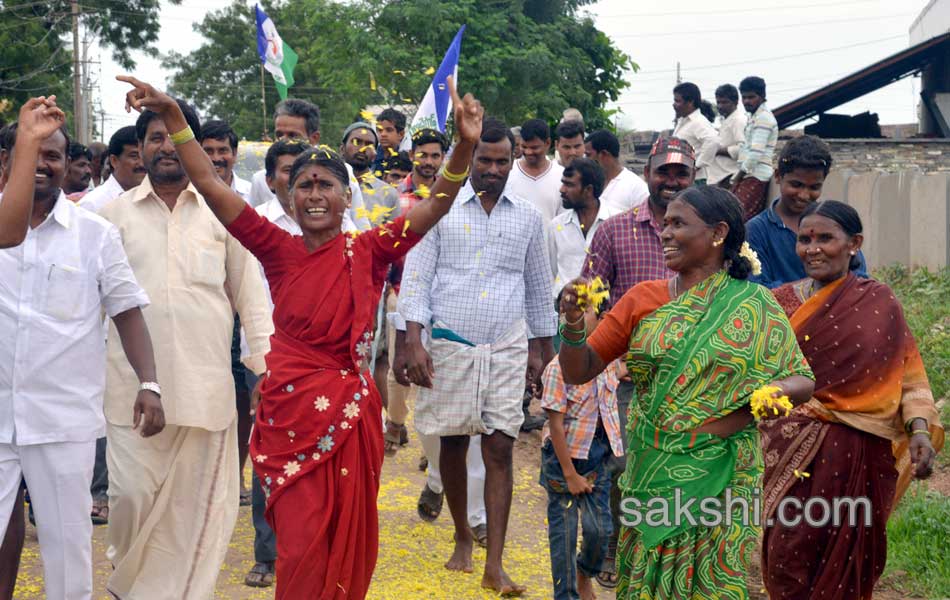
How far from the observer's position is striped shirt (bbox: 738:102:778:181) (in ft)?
45.1

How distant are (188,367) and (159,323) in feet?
0.87

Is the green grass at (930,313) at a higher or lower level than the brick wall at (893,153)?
lower

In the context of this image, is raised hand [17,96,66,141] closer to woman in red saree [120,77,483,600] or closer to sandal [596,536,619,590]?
woman in red saree [120,77,483,600]

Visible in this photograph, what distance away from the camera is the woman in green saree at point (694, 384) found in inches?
182

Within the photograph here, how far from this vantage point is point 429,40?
2828cm

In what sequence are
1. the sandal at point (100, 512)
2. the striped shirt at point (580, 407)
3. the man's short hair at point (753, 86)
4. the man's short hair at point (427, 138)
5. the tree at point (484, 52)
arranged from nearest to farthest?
the striped shirt at point (580, 407) < the sandal at point (100, 512) < the man's short hair at point (427, 138) < the man's short hair at point (753, 86) < the tree at point (484, 52)

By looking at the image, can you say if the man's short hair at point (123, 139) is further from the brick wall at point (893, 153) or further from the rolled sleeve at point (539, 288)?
the brick wall at point (893, 153)

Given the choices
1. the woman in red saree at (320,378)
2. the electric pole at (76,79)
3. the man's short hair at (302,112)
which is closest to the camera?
the woman in red saree at (320,378)

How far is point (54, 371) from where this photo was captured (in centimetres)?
525

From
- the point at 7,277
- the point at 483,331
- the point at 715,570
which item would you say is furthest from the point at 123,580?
the point at 715,570

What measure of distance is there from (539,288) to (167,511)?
2.63 m

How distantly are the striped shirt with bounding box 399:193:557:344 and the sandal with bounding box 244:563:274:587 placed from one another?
165 centimetres

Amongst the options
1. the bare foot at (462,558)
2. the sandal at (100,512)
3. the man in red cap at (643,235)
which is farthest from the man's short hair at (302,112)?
the bare foot at (462,558)

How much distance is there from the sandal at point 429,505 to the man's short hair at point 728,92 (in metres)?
7.84
